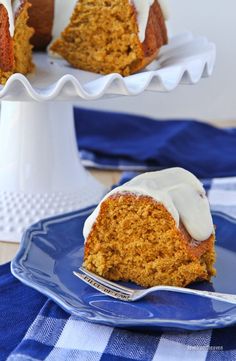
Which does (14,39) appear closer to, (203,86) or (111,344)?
(111,344)

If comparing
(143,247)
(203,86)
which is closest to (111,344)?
(143,247)

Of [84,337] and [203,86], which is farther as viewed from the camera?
[203,86]

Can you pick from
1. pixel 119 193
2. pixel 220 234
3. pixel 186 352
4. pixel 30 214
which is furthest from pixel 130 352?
pixel 30 214

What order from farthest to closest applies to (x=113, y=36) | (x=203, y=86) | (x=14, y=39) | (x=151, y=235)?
(x=203, y=86)
(x=113, y=36)
(x=14, y=39)
(x=151, y=235)

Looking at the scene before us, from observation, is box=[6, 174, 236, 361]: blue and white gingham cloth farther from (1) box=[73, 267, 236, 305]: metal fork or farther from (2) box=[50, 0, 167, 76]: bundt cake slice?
(2) box=[50, 0, 167, 76]: bundt cake slice

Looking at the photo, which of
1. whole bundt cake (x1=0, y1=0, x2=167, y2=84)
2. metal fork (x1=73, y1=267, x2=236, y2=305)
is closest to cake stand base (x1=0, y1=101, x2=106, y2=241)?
whole bundt cake (x1=0, y1=0, x2=167, y2=84)

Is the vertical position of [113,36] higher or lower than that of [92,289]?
higher

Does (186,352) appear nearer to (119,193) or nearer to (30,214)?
(119,193)
